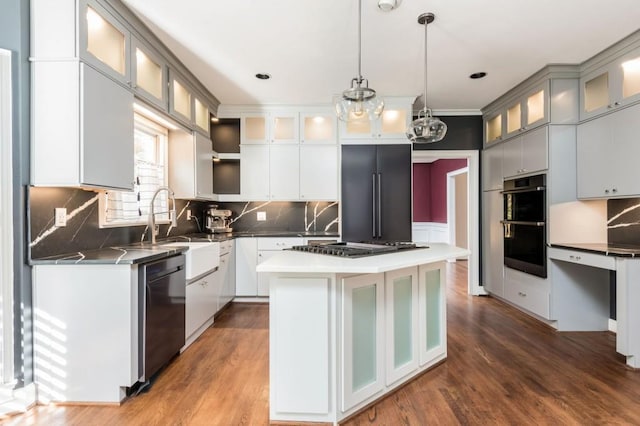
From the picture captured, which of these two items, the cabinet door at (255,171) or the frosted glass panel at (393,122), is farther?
the cabinet door at (255,171)

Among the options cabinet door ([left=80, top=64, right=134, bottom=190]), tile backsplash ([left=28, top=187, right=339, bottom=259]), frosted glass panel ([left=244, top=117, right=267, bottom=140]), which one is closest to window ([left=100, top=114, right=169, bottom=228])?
tile backsplash ([left=28, top=187, right=339, bottom=259])

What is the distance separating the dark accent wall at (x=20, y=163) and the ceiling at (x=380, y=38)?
2.20 ft

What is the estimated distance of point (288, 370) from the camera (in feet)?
5.90

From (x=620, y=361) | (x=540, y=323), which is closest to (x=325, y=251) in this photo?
(x=620, y=361)

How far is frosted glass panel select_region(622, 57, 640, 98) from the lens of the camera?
8.84 feet

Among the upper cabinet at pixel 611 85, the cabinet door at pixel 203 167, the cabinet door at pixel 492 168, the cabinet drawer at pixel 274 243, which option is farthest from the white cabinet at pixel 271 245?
the upper cabinet at pixel 611 85

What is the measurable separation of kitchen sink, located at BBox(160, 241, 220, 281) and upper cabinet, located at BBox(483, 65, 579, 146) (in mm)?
3530

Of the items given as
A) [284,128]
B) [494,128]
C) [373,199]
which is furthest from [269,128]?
[494,128]

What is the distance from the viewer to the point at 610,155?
2930 mm

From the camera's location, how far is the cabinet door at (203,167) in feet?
12.1

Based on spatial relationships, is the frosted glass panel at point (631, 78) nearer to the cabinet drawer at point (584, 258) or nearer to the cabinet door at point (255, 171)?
the cabinet drawer at point (584, 258)

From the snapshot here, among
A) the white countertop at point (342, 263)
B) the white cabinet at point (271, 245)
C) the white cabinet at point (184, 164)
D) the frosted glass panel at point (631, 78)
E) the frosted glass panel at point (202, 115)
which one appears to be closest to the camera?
the white countertop at point (342, 263)

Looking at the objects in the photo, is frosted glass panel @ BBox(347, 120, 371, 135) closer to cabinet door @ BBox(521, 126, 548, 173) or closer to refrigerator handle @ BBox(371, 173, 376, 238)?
refrigerator handle @ BBox(371, 173, 376, 238)

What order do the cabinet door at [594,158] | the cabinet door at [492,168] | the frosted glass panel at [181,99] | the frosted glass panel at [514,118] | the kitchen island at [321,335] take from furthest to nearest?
the cabinet door at [492,168] → the frosted glass panel at [514,118] → the frosted glass panel at [181,99] → the cabinet door at [594,158] → the kitchen island at [321,335]
